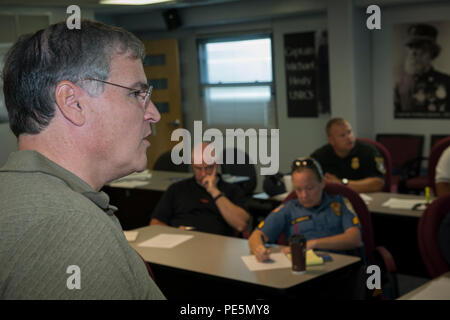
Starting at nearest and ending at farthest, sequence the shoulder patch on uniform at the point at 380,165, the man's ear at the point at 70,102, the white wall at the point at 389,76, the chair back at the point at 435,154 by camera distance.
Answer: the man's ear at the point at 70,102
the shoulder patch on uniform at the point at 380,165
the chair back at the point at 435,154
the white wall at the point at 389,76

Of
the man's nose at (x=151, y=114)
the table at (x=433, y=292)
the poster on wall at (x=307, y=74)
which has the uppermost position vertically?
the poster on wall at (x=307, y=74)

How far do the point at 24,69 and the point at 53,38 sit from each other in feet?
0.22

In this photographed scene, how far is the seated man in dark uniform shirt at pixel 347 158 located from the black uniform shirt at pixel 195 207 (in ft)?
4.04

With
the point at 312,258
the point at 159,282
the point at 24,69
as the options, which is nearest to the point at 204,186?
the point at 159,282

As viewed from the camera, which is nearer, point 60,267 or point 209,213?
point 60,267

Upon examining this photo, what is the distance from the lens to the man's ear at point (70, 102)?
0.85m

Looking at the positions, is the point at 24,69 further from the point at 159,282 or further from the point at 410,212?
the point at 410,212

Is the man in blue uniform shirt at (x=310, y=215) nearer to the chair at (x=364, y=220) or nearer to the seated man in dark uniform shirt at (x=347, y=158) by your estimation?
the chair at (x=364, y=220)

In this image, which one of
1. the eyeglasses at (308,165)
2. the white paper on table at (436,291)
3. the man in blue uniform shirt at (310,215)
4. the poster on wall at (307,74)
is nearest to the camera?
the white paper on table at (436,291)

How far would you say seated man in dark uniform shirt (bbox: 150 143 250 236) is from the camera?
448 centimetres

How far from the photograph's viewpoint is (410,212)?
4344 mm

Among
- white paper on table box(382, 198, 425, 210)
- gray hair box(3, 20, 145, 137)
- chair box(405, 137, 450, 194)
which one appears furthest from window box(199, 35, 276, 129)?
gray hair box(3, 20, 145, 137)

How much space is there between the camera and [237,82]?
350 inches

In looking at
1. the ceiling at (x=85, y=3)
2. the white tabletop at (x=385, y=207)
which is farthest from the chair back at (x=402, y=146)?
the ceiling at (x=85, y=3)
